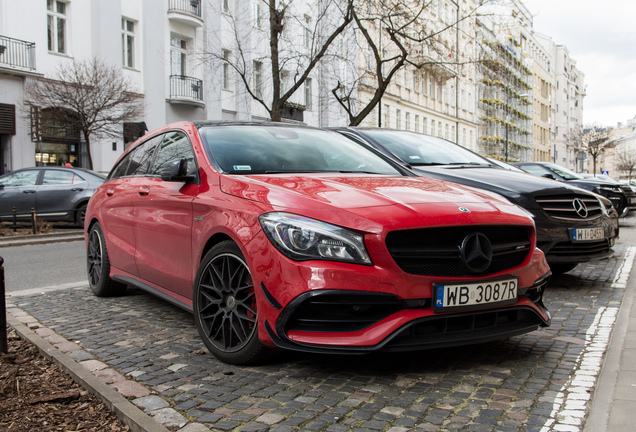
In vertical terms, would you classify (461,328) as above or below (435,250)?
below

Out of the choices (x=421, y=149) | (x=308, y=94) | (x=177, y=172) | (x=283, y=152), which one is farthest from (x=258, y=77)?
(x=177, y=172)

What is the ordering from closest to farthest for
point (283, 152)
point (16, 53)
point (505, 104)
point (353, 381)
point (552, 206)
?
1. point (353, 381)
2. point (283, 152)
3. point (552, 206)
4. point (16, 53)
5. point (505, 104)

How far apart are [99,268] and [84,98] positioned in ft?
48.8

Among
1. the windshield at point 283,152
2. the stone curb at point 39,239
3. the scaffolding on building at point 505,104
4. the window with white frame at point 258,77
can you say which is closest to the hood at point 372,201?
the windshield at point 283,152

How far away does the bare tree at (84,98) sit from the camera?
19656 millimetres

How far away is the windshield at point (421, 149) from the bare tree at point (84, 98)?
47.3 ft

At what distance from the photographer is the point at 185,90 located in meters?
27.3

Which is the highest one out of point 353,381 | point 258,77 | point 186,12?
point 186,12

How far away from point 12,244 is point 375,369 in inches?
439

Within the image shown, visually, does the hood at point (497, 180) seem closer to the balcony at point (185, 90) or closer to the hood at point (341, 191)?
the hood at point (341, 191)

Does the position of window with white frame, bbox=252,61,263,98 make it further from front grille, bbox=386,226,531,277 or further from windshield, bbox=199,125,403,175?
→ front grille, bbox=386,226,531,277

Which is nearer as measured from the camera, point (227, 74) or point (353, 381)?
point (353, 381)

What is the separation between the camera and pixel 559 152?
10869 centimetres

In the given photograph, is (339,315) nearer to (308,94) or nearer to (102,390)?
(102,390)
